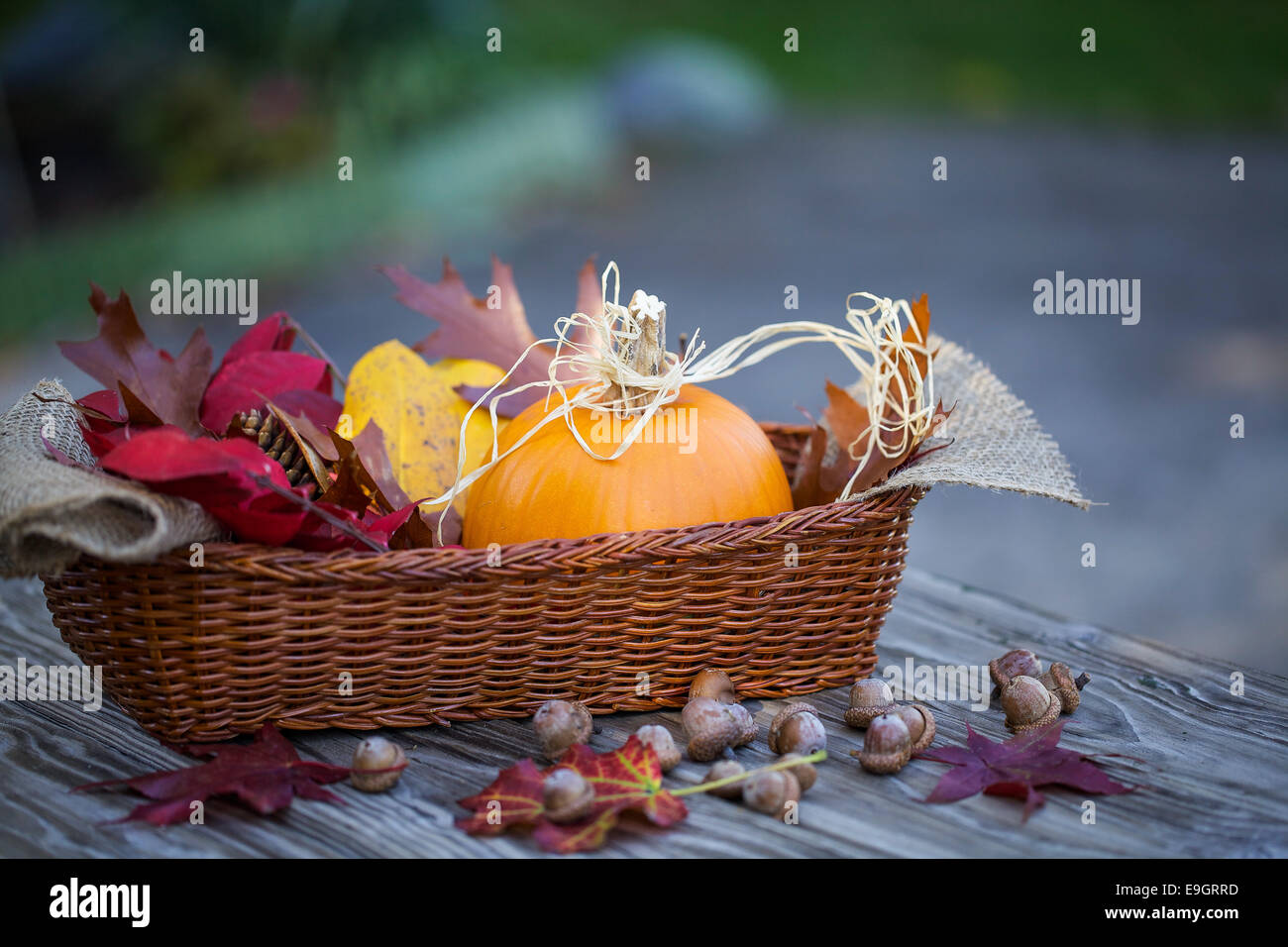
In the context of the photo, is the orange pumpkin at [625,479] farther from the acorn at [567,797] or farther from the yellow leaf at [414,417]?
the acorn at [567,797]

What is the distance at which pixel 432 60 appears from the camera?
16.0 ft

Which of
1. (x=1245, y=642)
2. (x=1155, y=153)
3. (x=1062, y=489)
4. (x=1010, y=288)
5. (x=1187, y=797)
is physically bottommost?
(x=1245, y=642)

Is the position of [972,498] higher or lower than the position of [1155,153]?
lower

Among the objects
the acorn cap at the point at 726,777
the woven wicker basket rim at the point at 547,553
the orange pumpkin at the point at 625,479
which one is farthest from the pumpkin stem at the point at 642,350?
the acorn cap at the point at 726,777

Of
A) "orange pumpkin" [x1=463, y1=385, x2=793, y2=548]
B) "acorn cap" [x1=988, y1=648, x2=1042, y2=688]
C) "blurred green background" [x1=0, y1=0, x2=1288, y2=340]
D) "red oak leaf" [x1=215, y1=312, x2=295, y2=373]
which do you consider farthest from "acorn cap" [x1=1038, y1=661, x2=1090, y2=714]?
"blurred green background" [x1=0, y1=0, x2=1288, y2=340]

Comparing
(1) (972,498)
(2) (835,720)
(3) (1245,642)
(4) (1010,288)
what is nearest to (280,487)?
(2) (835,720)

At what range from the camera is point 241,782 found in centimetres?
96

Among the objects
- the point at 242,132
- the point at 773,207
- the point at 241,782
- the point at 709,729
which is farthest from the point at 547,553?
the point at 773,207

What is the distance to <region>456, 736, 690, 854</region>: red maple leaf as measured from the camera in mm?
905

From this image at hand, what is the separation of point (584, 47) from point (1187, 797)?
20.2 feet

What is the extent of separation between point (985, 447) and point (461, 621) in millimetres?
571

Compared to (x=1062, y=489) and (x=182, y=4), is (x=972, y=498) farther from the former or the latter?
(x=182, y=4)

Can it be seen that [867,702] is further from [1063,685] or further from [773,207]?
[773,207]

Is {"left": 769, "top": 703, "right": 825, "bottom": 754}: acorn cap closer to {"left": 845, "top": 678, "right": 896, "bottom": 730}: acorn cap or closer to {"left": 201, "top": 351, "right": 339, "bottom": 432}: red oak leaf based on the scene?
{"left": 845, "top": 678, "right": 896, "bottom": 730}: acorn cap
